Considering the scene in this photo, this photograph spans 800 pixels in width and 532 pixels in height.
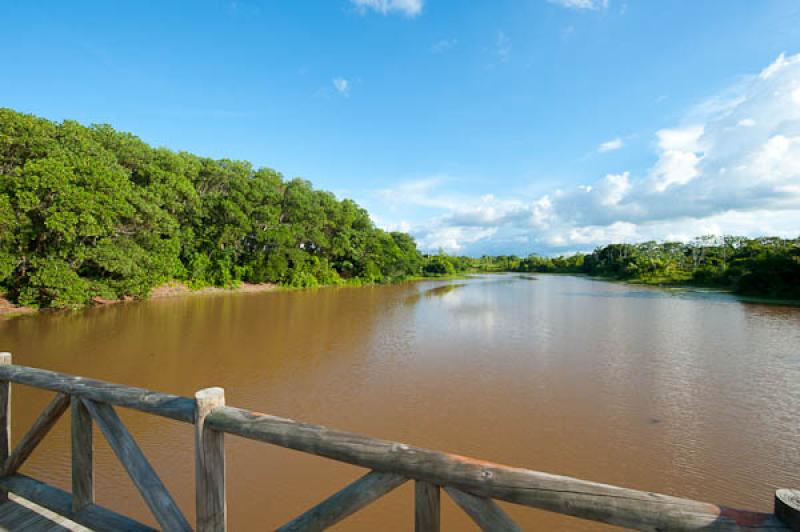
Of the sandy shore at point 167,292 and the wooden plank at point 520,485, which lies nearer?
the wooden plank at point 520,485

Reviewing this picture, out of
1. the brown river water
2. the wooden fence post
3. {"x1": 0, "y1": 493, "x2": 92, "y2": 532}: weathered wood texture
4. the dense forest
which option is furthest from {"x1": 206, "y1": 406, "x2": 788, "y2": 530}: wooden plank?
the dense forest

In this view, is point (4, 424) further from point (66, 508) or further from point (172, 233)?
point (172, 233)

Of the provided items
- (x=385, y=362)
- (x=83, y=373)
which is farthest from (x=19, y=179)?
(x=385, y=362)

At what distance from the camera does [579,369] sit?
29.2 ft

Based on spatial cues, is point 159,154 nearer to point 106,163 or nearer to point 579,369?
point 106,163

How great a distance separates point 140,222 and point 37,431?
19442mm

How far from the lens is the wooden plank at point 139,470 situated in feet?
7.19

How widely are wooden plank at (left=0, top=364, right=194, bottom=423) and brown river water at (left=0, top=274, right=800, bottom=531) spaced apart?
1.84 metres

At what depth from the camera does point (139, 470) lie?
2281mm

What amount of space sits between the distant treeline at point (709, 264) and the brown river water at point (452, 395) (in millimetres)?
16235

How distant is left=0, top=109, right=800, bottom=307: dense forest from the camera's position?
1388 cm

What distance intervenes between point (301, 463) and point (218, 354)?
19.7ft

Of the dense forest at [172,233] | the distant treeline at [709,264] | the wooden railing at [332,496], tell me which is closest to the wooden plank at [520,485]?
the wooden railing at [332,496]

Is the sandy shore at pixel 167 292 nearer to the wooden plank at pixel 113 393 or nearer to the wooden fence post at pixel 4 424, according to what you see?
the wooden fence post at pixel 4 424
